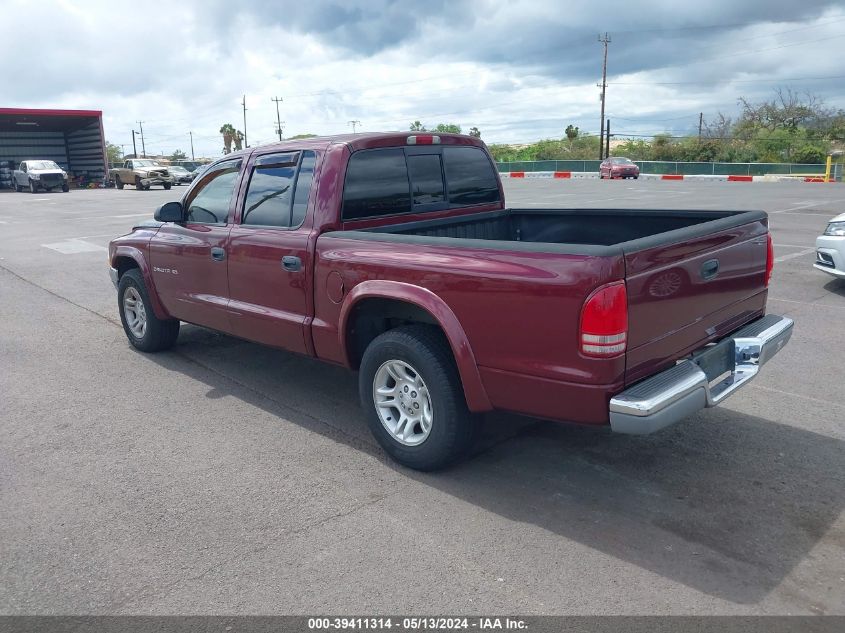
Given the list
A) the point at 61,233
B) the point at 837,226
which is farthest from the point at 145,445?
the point at 61,233

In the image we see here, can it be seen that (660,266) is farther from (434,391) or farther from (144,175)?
(144,175)

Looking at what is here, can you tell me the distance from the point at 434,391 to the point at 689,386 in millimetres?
1295

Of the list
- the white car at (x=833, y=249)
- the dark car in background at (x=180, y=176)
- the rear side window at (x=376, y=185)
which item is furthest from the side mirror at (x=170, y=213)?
the dark car in background at (x=180, y=176)

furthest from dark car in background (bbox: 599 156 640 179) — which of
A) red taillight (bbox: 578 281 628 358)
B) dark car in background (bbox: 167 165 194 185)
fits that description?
red taillight (bbox: 578 281 628 358)

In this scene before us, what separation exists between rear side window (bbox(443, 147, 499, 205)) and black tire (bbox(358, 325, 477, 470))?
169cm

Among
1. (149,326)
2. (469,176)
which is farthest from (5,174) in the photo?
(469,176)

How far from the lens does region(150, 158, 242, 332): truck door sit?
5527 mm

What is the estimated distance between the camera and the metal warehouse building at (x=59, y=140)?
43812mm

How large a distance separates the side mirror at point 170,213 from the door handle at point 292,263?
1.54 metres

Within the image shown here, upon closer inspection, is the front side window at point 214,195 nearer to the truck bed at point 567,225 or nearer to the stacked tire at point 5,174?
the truck bed at point 567,225

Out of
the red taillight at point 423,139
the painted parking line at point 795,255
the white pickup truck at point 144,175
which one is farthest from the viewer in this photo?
the white pickup truck at point 144,175

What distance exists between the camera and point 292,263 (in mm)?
4773

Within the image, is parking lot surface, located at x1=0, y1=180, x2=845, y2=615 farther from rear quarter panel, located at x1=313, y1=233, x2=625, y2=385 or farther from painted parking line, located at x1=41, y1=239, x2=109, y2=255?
painted parking line, located at x1=41, y1=239, x2=109, y2=255

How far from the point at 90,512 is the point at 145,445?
0.89 m
